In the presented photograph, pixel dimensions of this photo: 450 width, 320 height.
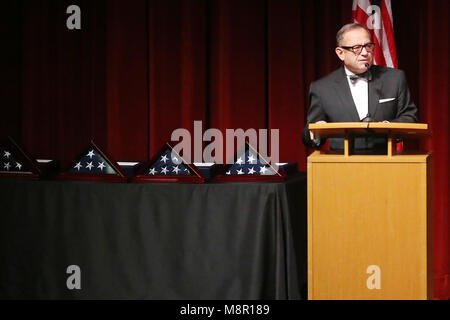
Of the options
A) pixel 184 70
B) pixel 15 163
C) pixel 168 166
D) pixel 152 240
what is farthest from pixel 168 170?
pixel 184 70

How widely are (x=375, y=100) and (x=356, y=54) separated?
0.26 m

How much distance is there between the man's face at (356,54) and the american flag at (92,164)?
121 cm

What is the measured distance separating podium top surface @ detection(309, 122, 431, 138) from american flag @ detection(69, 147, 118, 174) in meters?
1.07

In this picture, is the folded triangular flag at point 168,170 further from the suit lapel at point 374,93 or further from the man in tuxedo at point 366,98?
the suit lapel at point 374,93

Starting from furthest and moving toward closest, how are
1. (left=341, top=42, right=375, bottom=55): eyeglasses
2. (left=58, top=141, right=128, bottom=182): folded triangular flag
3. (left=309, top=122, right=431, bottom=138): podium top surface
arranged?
(left=58, top=141, right=128, bottom=182): folded triangular flag
(left=341, top=42, right=375, bottom=55): eyeglasses
(left=309, top=122, right=431, bottom=138): podium top surface

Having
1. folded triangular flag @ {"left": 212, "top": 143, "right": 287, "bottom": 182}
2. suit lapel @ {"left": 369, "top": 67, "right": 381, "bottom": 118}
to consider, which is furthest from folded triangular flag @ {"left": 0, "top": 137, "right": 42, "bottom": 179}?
suit lapel @ {"left": 369, "top": 67, "right": 381, "bottom": 118}

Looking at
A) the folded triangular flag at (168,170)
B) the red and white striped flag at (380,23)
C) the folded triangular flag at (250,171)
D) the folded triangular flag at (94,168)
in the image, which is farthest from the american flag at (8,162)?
the red and white striped flag at (380,23)

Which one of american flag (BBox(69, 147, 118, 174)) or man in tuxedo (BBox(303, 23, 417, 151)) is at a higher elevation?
man in tuxedo (BBox(303, 23, 417, 151))

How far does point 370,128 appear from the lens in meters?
2.26

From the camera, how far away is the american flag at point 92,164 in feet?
9.69

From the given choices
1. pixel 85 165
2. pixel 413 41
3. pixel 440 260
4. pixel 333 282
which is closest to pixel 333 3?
pixel 413 41

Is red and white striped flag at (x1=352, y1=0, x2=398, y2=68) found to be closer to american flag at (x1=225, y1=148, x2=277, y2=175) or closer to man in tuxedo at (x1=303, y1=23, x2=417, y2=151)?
man in tuxedo at (x1=303, y1=23, x2=417, y2=151)

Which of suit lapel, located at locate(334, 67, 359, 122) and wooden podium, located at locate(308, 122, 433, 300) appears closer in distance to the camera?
wooden podium, located at locate(308, 122, 433, 300)

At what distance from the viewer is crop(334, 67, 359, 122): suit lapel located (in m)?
2.83
